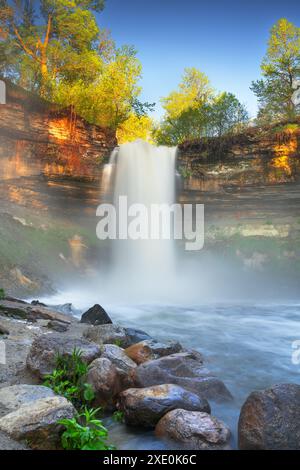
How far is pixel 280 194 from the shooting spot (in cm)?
2128

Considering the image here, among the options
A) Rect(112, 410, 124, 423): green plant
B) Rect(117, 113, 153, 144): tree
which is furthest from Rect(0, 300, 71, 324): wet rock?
Rect(117, 113, 153, 144): tree

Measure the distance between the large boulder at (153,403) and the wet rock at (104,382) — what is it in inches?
6.6

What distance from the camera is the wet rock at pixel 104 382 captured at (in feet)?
15.7

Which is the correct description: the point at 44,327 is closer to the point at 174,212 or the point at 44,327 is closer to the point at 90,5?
the point at 174,212

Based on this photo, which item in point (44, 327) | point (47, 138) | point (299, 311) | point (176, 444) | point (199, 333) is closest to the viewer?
point (176, 444)

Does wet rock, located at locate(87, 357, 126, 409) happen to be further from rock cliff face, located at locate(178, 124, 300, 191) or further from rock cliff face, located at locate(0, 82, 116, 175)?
rock cliff face, located at locate(178, 124, 300, 191)

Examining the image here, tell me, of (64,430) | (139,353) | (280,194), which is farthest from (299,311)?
(64,430)

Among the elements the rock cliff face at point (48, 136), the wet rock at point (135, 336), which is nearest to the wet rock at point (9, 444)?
the wet rock at point (135, 336)

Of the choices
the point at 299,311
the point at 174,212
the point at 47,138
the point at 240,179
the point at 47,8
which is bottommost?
the point at 299,311

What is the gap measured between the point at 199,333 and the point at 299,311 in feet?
20.7

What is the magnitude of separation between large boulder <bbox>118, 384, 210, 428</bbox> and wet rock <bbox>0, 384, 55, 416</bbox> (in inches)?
39.5

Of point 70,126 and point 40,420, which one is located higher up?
point 70,126

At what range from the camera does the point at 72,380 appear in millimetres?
4949

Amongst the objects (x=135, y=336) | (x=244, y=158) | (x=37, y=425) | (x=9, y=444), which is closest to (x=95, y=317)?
(x=135, y=336)
